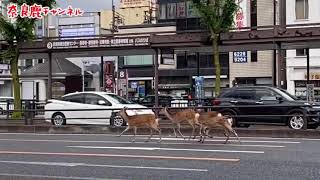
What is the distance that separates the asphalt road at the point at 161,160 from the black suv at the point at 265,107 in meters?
2.89

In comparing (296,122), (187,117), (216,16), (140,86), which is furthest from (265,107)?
(140,86)

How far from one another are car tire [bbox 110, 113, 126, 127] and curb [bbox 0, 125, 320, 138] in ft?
1.41

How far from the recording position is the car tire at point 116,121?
23.1 meters

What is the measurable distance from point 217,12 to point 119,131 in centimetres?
884

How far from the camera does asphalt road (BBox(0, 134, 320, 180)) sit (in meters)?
10.9

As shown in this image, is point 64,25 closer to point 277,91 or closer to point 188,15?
point 188,15

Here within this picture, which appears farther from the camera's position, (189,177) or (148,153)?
(148,153)

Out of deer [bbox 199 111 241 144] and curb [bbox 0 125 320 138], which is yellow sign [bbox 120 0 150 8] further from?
deer [bbox 199 111 241 144]

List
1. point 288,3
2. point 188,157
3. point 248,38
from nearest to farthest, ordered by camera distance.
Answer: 1. point 188,157
2. point 248,38
3. point 288,3

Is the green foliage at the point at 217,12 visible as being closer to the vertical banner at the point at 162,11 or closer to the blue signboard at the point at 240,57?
the blue signboard at the point at 240,57

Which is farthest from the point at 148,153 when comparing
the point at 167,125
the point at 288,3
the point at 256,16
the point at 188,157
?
the point at 256,16

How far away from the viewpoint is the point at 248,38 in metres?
26.0

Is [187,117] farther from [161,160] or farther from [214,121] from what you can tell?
[161,160]

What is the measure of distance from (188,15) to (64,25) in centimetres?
1554
